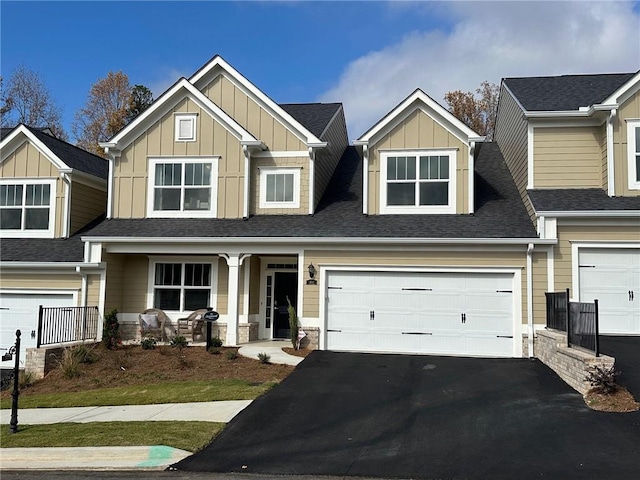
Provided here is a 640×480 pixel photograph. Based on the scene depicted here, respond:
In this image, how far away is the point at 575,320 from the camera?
11211mm

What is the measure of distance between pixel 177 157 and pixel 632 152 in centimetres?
1271

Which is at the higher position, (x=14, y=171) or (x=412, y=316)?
(x=14, y=171)

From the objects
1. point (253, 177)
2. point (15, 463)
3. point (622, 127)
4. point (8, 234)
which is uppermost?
point (622, 127)

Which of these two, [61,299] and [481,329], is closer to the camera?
[481,329]

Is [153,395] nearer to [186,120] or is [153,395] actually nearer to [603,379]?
[603,379]

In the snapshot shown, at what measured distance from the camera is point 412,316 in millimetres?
14680

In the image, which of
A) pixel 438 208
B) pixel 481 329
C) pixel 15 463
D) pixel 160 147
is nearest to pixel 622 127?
pixel 438 208

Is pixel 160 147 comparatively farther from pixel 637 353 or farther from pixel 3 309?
pixel 637 353

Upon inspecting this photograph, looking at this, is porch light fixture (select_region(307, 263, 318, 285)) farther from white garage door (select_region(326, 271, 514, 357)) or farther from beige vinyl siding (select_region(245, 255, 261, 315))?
beige vinyl siding (select_region(245, 255, 261, 315))

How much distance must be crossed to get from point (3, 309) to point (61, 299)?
1.93 meters

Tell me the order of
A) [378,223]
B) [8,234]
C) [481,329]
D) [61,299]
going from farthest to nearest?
[8,234] → [61,299] → [378,223] → [481,329]

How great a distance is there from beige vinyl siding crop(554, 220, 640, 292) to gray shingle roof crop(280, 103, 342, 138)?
25.8 feet

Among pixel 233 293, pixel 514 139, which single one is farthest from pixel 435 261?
pixel 514 139

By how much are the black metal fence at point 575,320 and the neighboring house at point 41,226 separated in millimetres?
12138
